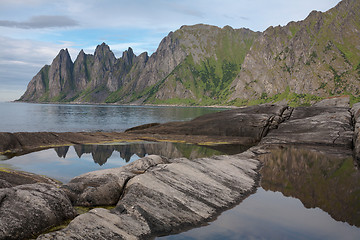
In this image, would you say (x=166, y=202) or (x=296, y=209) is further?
(x=296, y=209)

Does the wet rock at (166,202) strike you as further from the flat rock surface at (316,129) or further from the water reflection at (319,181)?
the flat rock surface at (316,129)

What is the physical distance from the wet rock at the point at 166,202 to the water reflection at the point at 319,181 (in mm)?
3208

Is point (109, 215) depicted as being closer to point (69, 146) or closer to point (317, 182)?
point (317, 182)

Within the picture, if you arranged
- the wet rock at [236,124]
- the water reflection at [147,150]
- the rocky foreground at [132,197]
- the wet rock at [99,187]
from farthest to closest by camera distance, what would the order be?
the wet rock at [236,124] → the water reflection at [147,150] → the wet rock at [99,187] → the rocky foreground at [132,197]

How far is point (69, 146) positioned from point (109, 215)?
32.9 metres

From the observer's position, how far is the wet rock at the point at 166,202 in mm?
12320

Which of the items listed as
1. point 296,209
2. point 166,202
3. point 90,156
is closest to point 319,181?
point 296,209

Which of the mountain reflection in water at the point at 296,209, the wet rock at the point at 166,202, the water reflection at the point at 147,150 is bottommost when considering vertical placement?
the water reflection at the point at 147,150

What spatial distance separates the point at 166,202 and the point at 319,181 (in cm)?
1457

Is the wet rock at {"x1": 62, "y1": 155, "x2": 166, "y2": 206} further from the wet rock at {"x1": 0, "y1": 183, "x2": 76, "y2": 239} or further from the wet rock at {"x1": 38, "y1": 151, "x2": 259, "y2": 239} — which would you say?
the wet rock at {"x1": 0, "y1": 183, "x2": 76, "y2": 239}

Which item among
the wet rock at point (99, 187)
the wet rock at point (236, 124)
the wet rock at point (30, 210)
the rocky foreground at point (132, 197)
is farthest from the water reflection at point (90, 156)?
the wet rock at point (30, 210)

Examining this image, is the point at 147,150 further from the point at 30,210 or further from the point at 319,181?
the point at 30,210

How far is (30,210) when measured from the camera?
1245 centimetres

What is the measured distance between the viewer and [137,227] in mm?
13320
